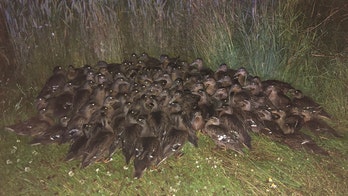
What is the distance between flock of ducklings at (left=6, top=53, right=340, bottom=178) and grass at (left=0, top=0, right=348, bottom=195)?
0.17 m

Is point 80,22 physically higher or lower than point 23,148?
higher

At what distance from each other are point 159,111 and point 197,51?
188cm

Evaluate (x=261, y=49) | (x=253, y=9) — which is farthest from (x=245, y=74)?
(x=253, y=9)

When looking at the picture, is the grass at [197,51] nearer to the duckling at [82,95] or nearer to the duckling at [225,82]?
the duckling at [82,95]

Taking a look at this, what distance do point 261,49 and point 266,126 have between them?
4.84 ft

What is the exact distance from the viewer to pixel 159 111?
5.69m

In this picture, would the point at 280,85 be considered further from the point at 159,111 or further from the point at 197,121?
the point at 159,111

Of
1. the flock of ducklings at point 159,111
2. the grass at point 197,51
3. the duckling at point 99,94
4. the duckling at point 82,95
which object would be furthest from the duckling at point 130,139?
the duckling at point 82,95

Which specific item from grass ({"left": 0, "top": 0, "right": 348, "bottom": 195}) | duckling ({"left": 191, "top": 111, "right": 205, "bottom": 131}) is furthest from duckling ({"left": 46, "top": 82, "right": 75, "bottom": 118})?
duckling ({"left": 191, "top": 111, "right": 205, "bottom": 131})

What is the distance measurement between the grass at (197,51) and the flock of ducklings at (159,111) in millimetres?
174

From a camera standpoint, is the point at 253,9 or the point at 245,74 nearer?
the point at 245,74

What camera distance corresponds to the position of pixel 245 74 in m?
6.41

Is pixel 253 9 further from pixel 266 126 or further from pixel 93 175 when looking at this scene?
pixel 93 175

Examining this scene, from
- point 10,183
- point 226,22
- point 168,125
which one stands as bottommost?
point 10,183
